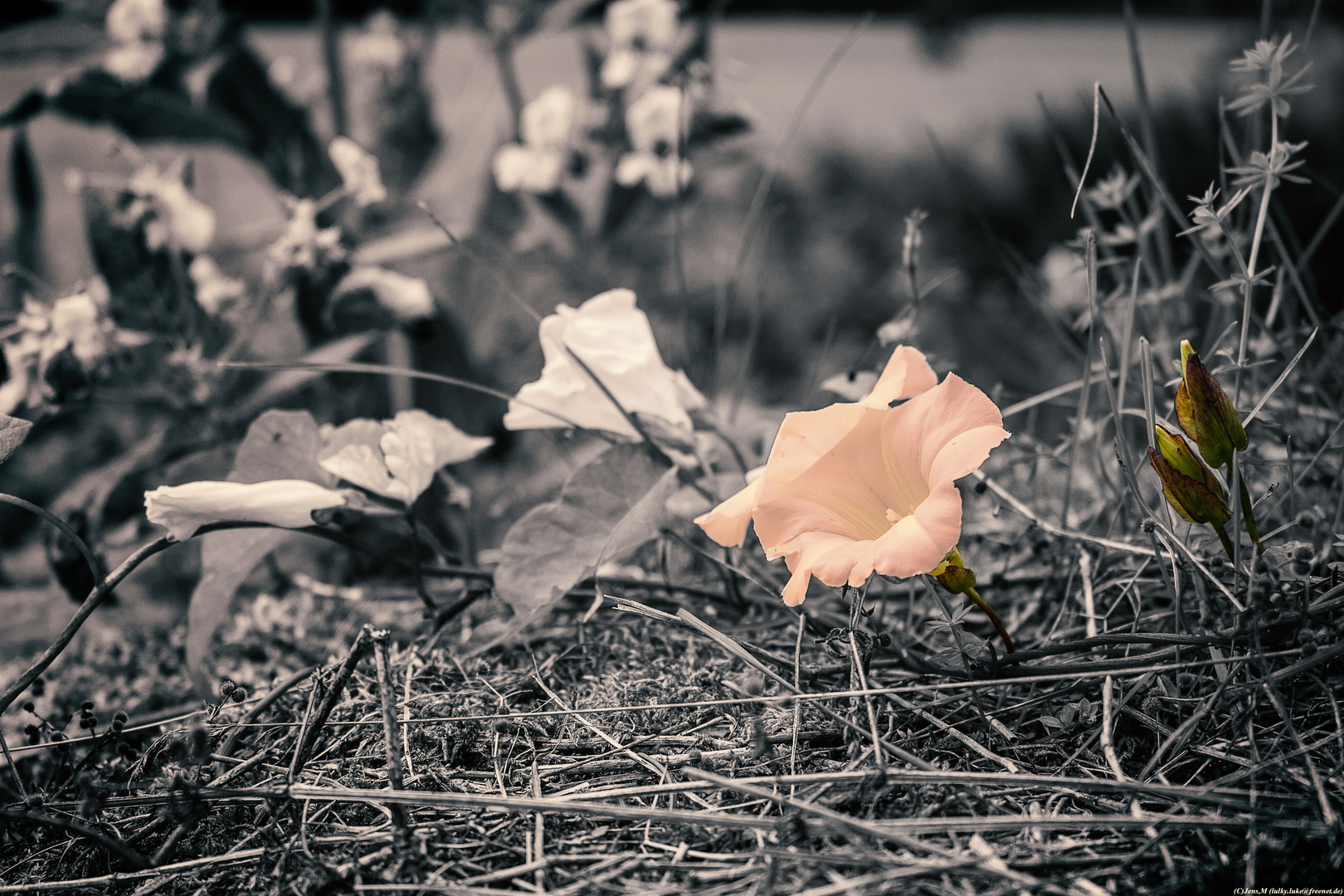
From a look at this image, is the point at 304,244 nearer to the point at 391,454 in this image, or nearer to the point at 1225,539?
the point at 391,454

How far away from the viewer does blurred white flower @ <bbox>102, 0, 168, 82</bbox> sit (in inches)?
50.4

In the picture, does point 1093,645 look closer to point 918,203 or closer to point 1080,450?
point 1080,450

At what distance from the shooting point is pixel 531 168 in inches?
53.5

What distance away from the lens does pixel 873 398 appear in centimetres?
57

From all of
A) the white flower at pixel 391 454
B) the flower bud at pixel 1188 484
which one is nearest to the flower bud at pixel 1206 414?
the flower bud at pixel 1188 484

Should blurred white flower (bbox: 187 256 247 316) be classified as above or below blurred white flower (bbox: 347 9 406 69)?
below

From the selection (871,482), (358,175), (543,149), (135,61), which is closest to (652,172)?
(543,149)

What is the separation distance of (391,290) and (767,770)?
712 mm

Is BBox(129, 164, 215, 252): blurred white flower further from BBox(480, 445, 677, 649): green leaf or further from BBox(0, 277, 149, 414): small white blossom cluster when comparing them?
BBox(480, 445, 677, 649): green leaf

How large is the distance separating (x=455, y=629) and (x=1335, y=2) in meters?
4.27

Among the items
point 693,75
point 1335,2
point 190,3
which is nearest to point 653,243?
point 693,75

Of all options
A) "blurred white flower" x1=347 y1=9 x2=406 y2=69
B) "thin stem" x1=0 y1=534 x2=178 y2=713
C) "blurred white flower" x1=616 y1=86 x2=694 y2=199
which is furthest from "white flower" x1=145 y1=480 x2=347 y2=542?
"blurred white flower" x1=347 y1=9 x2=406 y2=69

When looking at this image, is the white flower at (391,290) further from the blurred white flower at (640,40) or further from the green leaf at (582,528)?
the blurred white flower at (640,40)

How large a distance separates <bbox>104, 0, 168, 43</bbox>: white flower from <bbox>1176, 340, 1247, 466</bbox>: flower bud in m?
1.44
